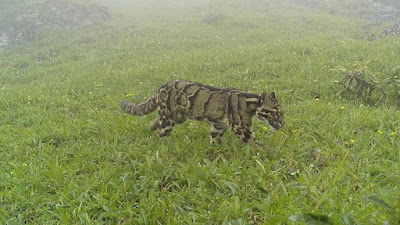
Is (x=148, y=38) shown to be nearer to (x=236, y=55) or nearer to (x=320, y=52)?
(x=236, y=55)

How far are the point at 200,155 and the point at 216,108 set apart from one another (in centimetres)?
96

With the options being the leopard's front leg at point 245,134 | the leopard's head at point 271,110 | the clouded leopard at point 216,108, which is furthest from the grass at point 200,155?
the leopard's head at point 271,110

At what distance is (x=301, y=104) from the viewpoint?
9094 millimetres

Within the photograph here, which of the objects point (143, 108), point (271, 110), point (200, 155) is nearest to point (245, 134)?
point (271, 110)

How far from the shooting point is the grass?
495 centimetres

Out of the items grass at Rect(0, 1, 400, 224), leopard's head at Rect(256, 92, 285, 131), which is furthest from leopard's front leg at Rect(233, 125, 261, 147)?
leopard's head at Rect(256, 92, 285, 131)

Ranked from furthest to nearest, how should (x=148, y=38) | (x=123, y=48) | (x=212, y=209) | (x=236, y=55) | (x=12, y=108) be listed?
(x=148, y=38), (x=123, y=48), (x=236, y=55), (x=12, y=108), (x=212, y=209)

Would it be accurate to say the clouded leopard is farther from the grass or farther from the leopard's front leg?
the grass

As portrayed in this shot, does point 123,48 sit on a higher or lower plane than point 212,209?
lower

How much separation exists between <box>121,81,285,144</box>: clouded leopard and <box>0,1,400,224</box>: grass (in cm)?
35

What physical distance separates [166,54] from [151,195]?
41.1 ft

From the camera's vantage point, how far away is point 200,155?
675cm

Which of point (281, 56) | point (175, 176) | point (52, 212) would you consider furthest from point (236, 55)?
point (52, 212)

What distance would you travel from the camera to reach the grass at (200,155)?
4.95 m
